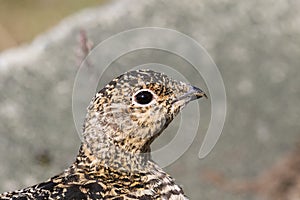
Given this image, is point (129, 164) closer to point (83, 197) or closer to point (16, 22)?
point (83, 197)

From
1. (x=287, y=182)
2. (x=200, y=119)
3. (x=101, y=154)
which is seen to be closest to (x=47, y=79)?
(x=200, y=119)

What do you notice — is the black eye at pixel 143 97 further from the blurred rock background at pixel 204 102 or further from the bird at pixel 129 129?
the blurred rock background at pixel 204 102

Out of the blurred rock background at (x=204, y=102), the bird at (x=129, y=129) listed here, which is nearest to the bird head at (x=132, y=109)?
the bird at (x=129, y=129)

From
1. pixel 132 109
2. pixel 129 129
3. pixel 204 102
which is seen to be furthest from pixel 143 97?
pixel 204 102

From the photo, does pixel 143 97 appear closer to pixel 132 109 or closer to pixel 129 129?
pixel 132 109

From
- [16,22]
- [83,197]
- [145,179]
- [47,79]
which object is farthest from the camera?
[16,22]

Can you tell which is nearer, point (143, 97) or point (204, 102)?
point (143, 97)

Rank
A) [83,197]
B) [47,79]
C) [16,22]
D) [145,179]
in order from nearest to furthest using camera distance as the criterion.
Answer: [83,197]
[145,179]
[47,79]
[16,22]
